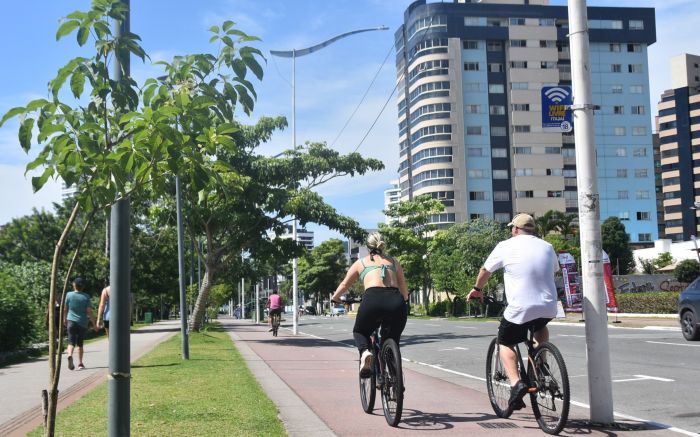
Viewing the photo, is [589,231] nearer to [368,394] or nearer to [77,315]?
[368,394]

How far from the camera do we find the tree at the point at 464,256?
5394 cm

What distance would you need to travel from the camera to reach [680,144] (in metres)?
128

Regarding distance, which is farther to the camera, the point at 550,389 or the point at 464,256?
the point at 464,256

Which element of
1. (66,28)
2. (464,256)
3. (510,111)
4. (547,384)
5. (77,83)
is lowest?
(547,384)

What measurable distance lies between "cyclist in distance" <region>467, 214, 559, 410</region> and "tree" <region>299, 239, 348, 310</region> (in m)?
106

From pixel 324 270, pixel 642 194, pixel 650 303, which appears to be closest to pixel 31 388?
pixel 650 303

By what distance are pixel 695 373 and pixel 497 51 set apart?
90.4 meters

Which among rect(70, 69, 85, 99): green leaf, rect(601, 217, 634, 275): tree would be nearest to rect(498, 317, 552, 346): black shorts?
rect(70, 69, 85, 99): green leaf

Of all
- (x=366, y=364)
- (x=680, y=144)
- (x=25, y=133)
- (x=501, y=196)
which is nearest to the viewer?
(x=25, y=133)

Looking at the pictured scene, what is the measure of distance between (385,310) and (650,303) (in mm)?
31049

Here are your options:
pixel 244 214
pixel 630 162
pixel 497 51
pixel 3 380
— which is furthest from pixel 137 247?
pixel 630 162

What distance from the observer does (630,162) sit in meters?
99.1

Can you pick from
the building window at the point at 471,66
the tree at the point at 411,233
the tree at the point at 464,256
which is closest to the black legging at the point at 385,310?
the tree at the point at 464,256

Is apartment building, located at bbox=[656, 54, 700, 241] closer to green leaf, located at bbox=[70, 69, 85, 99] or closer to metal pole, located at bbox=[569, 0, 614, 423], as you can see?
metal pole, located at bbox=[569, 0, 614, 423]
